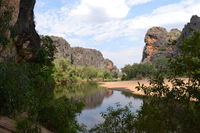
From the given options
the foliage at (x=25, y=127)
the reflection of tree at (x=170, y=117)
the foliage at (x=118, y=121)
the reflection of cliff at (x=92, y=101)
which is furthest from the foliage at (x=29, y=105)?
the reflection of cliff at (x=92, y=101)

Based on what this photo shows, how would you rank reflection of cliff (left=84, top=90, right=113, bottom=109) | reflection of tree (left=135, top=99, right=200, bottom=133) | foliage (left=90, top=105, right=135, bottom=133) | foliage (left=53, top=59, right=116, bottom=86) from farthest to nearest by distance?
foliage (left=53, top=59, right=116, bottom=86) → reflection of cliff (left=84, top=90, right=113, bottom=109) → foliage (left=90, top=105, right=135, bottom=133) → reflection of tree (left=135, top=99, right=200, bottom=133)

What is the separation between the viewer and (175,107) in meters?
5.82

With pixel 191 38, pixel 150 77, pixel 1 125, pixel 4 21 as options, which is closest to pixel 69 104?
pixel 1 125

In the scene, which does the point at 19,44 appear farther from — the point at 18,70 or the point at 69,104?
the point at 18,70

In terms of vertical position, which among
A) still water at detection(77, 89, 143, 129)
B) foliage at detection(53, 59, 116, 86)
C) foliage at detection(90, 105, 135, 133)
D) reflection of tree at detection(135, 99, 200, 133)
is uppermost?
foliage at detection(53, 59, 116, 86)

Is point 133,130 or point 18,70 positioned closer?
point 133,130

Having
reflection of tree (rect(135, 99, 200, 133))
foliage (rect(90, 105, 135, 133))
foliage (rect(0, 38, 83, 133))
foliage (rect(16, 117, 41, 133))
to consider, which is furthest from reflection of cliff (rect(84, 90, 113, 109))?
reflection of tree (rect(135, 99, 200, 133))

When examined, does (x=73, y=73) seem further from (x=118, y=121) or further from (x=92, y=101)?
(x=118, y=121)

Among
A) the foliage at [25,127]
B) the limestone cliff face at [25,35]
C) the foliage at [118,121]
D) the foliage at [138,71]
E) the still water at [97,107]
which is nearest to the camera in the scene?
the foliage at [118,121]

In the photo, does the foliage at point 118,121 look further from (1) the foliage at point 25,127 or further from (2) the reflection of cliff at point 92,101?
(2) the reflection of cliff at point 92,101

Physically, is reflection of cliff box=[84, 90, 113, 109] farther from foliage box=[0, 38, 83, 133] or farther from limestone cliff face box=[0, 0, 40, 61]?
foliage box=[0, 38, 83, 133]

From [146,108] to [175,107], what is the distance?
68 cm

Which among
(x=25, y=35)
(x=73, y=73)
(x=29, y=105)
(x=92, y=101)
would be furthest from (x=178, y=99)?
(x=73, y=73)

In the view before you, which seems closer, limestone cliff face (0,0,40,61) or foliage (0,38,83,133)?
foliage (0,38,83,133)
